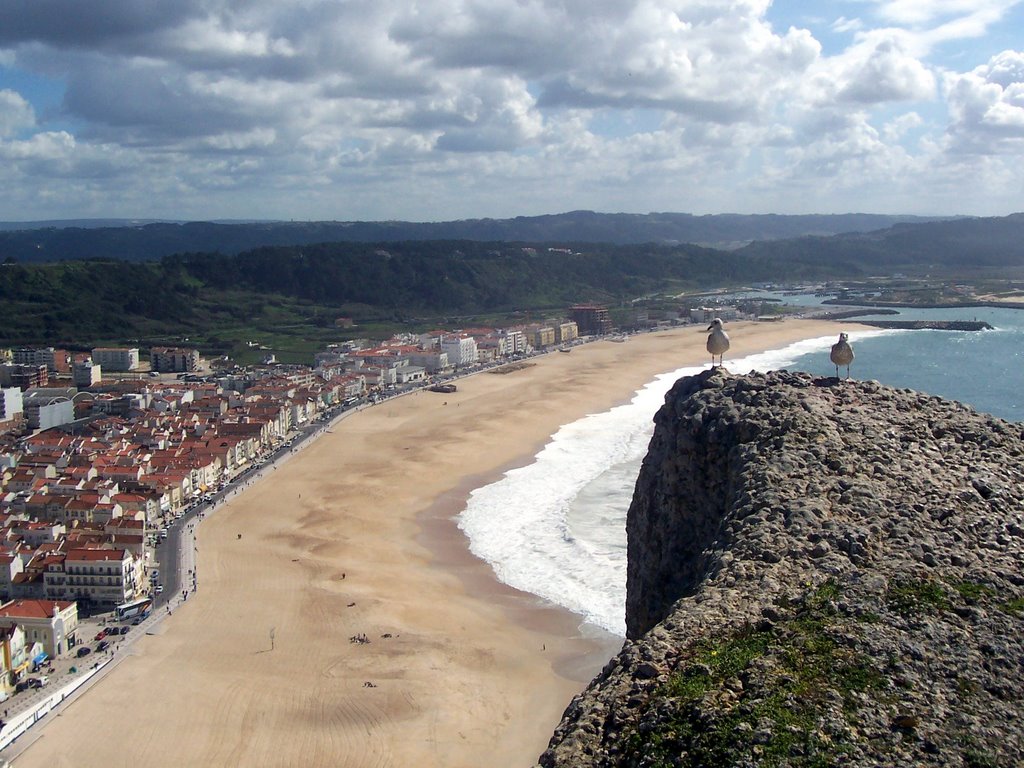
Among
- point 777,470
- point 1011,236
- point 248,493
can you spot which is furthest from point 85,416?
point 1011,236

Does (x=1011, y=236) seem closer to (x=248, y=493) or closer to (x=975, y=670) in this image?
(x=248, y=493)

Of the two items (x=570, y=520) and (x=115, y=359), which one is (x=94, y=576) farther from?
(x=115, y=359)

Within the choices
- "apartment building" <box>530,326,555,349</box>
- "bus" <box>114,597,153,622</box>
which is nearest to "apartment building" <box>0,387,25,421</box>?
"bus" <box>114,597,153,622</box>

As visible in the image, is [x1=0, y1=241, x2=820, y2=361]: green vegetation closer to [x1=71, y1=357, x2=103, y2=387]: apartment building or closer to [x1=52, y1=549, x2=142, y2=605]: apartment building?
[x1=71, y1=357, x2=103, y2=387]: apartment building

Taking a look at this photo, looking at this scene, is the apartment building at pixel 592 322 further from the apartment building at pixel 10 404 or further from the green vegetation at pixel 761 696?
the green vegetation at pixel 761 696

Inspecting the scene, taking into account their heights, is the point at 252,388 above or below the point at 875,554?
below

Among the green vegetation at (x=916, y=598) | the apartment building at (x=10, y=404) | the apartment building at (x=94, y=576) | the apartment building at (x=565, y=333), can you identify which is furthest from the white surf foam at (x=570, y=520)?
the apartment building at (x=565, y=333)

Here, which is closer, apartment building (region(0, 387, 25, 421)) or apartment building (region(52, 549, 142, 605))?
apartment building (region(52, 549, 142, 605))
